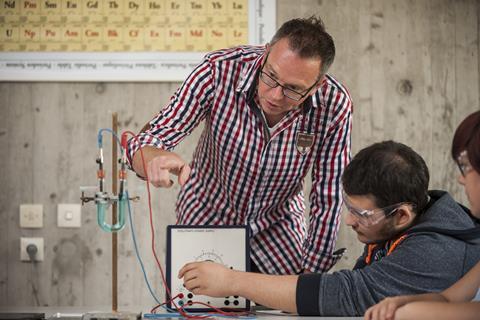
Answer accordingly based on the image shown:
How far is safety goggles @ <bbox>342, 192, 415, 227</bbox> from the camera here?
5.62 feet

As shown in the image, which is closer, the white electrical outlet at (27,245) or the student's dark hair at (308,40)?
the student's dark hair at (308,40)

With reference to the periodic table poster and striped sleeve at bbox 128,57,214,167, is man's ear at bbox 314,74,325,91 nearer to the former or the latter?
striped sleeve at bbox 128,57,214,167

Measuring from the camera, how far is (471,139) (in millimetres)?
1328

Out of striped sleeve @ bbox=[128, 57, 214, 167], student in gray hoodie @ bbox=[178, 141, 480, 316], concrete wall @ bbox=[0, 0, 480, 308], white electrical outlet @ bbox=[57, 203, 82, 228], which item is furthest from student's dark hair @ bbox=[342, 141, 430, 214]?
white electrical outlet @ bbox=[57, 203, 82, 228]

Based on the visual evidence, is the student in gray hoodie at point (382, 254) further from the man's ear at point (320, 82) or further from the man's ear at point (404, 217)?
the man's ear at point (320, 82)

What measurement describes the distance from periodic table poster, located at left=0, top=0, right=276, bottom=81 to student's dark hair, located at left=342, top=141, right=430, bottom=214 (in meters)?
1.54

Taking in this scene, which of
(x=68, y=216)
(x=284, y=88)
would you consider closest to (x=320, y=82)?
(x=284, y=88)

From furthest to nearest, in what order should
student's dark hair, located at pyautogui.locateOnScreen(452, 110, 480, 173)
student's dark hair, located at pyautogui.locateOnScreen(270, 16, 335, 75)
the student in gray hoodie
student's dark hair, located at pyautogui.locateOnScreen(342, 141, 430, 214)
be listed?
student's dark hair, located at pyautogui.locateOnScreen(270, 16, 335, 75)
student's dark hair, located at pyautogui.locateOnScreen(342, 141, 430, 214)
the student in gray hoodie
student's dark hair, located at pyautogui.locateOnScreen(452, 110, 480, 173)

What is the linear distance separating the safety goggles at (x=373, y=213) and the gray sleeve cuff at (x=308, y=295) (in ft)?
0.62

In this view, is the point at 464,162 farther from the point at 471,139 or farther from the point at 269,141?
the point at 269,141

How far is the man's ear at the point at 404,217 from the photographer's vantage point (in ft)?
5.62

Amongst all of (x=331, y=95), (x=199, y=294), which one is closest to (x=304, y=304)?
(x=199, y=294)

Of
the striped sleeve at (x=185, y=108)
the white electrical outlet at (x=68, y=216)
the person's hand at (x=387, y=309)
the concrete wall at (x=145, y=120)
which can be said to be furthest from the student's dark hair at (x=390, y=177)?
the white electrical outlet at (x=68, y=216)

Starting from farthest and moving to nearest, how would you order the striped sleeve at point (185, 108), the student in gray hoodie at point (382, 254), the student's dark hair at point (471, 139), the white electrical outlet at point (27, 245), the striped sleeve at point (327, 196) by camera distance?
the white electrical outlet at point (27, 245)
the striped sleeve at point (327, 196)
the striped sleeve at point (185, 108)
the student in gray hoodie at point (382, 254)
the student's dark hair at point (471, 139)
